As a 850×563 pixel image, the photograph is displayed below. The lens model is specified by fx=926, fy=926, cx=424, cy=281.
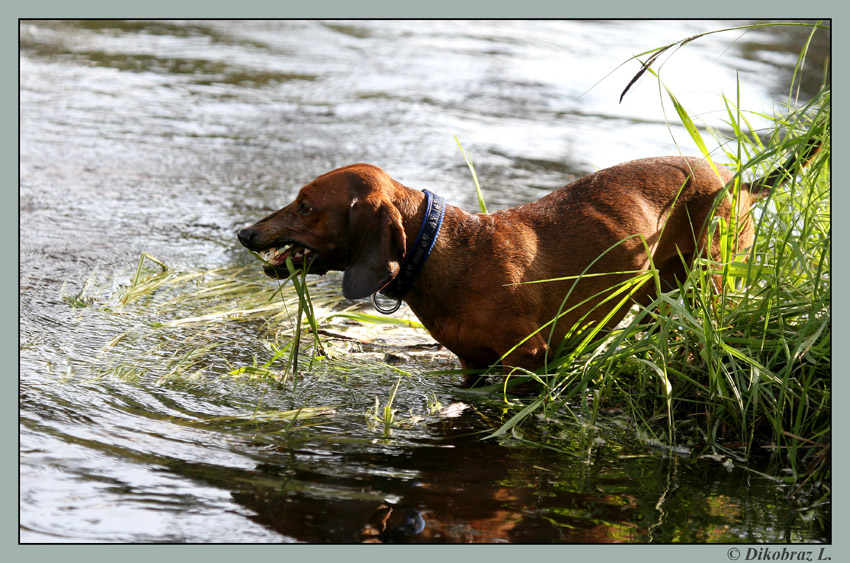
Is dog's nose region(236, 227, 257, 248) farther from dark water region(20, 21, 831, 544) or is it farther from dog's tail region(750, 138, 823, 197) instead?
dog's tail region(750, 138, 823, 197)

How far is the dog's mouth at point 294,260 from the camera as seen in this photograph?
4.33 metres

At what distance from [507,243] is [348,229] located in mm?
818

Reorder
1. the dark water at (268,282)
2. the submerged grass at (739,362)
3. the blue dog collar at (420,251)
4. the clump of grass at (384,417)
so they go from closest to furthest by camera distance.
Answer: the dark water at (268,282) < the submerged grass at (739,362) < the clump of grass at (384,417) < the blue dog collar at (420,251)

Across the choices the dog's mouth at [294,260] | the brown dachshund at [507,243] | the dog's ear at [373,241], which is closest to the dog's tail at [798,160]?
the brown dachshund at [507,243]

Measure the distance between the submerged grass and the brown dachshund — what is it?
167 mm

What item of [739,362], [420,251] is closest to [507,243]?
[420,251]

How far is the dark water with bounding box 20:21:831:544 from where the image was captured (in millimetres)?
3406

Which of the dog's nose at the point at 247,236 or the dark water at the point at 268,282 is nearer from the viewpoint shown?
the dark water at the point at 268,282

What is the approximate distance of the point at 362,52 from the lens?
13.5 m

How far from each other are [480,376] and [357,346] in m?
0.98

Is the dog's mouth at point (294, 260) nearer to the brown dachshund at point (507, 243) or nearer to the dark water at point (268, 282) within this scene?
the brown dachshund at point (507, 243)

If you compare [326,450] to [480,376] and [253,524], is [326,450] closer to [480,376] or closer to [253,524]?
[253,524]

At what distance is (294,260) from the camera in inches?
173

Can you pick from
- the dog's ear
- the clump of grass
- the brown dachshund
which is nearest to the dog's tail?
the brown dachshund
